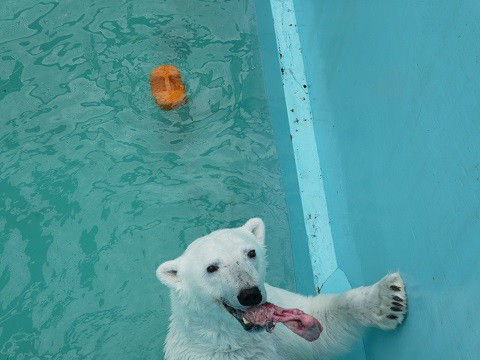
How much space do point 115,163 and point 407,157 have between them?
2.27 meters

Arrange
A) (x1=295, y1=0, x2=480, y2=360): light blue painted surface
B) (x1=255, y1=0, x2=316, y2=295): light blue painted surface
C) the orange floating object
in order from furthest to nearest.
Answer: the orange floating object → (x1=255, y1=0, x2=316, y2=295): light blue painted surface → (x1=295, y1=0, x2=480, y2=360): light blue painted surface

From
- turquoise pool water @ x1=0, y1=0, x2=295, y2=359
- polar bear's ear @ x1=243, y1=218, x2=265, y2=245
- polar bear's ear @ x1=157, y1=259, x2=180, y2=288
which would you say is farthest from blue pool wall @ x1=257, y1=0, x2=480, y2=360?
polar bear's ear @ x1=157, y1=259, x2=180, y2=288

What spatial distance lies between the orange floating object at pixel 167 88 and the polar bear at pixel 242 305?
73.3 inches

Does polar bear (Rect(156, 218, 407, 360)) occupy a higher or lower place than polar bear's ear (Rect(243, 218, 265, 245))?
lower

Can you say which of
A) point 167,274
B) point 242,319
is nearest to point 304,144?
point 167,274

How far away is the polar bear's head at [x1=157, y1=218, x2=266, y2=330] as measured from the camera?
2.12m

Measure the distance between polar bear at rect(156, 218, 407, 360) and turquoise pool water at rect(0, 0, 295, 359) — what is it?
3.11 feet

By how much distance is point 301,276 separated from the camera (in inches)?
135

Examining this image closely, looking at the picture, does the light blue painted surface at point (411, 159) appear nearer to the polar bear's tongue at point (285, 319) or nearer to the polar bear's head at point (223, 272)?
the polar bear's tongue at point (285, 319)

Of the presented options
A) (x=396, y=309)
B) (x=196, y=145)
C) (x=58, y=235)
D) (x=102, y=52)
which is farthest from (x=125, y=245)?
(x=396, y=309)

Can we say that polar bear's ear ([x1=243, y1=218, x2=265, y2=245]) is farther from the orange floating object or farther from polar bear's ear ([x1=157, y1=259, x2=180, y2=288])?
the orange floating object

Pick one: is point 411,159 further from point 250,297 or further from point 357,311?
point 250,297

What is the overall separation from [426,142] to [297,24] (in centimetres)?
209

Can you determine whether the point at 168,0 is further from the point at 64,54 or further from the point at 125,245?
the point at 125,245
